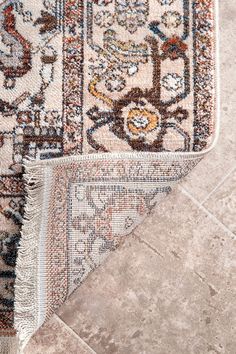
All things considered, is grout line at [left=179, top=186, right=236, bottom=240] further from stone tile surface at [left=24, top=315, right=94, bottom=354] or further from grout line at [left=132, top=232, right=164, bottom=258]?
stone tile surface at [left=24, top=315, right=94, bottom=354]

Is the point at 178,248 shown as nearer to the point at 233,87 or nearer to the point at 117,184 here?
the point at 117,184

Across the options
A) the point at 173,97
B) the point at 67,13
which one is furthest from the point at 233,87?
the point at 67,13

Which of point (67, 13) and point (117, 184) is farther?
point (67, 13)

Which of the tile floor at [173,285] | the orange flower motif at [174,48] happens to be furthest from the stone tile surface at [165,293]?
the orange flower motif at [174,48]

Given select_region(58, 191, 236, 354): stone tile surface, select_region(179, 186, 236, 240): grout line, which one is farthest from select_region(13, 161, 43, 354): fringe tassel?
select_region(179, 186, 236, 240): grout line

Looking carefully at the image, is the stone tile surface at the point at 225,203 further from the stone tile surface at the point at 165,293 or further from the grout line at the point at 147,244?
the grout line at the point at 147,244

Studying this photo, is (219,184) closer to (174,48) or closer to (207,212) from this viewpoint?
(207,212)
